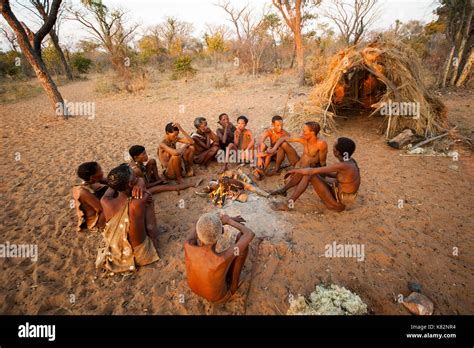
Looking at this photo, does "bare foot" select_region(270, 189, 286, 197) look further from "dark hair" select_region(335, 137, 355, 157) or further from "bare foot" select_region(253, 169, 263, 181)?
"dark hair" select_region(335, 137, 355, 157)

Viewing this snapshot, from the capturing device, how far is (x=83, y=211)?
10.8 feet

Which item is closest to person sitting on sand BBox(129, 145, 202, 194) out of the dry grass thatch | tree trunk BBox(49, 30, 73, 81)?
the dry grass thatch

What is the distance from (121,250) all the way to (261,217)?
1.97 metres

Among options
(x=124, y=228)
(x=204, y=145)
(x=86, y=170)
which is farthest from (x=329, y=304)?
(x=204, y=145)

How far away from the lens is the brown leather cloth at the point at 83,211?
307cm

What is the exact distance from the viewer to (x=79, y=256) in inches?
121

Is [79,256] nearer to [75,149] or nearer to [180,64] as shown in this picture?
[75,149]

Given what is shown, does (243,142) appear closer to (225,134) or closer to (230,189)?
(225,134)

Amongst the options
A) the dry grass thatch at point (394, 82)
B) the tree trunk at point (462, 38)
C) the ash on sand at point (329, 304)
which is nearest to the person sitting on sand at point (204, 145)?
the dry grass thatch at point (394, 82)

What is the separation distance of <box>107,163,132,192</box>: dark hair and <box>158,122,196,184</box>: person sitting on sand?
179 cm

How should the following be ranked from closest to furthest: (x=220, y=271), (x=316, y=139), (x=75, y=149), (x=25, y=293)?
(x=220, y=271) → (x=25, y=293) → (x=316, y=139) → (x=75, y=149)
